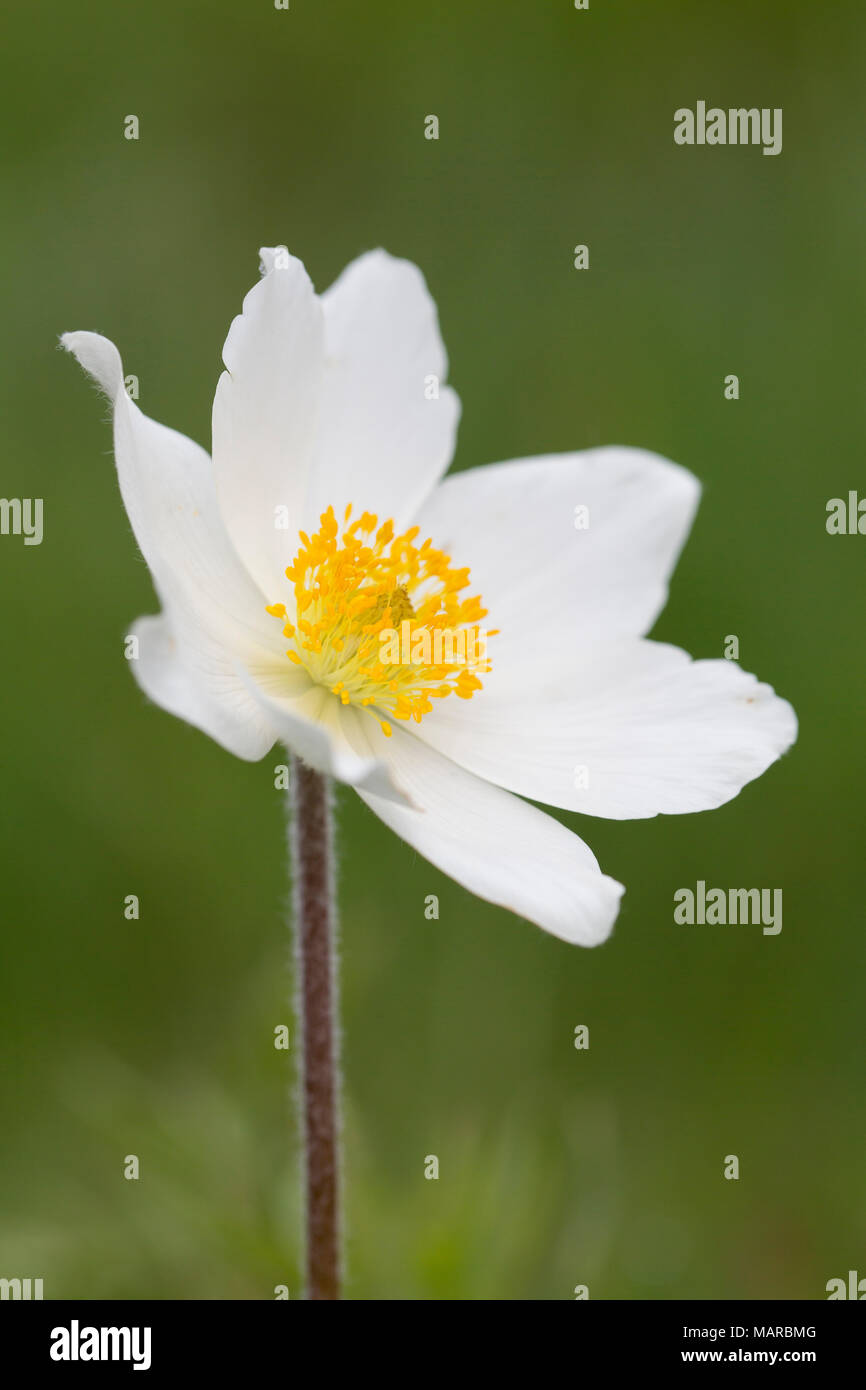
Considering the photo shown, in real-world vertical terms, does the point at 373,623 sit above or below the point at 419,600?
below

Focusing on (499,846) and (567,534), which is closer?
(499,846)

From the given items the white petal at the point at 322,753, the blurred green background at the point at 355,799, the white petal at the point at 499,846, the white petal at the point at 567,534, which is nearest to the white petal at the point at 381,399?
the white petal at the point at 567,534

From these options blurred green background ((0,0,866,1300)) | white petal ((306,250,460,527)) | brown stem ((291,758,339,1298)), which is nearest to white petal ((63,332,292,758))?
brown stem ((291,758,339,1298))

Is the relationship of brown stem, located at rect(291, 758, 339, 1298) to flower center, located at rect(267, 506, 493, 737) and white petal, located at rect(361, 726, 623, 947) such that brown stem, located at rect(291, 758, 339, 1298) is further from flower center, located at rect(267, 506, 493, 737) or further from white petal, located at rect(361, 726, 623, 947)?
flower center, located at rect(267, 506, 493, 737)

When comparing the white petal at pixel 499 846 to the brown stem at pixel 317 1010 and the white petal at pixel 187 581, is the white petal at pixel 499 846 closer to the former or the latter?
the brown stem at pixel 317 1010

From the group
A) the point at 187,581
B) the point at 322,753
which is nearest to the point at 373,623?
the point at 187,581

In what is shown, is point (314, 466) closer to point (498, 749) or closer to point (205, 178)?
point (498, 749)

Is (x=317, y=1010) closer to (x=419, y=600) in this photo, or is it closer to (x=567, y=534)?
(x=419, y=600)
